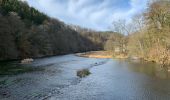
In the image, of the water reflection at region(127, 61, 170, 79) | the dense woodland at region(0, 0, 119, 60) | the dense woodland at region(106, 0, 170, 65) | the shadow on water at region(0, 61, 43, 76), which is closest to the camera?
the water reflection at region(127, 61, 170, 79)

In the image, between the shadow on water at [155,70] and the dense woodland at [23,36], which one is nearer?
the shadow on water at [155,70]

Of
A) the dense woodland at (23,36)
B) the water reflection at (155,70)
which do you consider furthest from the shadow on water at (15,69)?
the dense woodland at (23,36)

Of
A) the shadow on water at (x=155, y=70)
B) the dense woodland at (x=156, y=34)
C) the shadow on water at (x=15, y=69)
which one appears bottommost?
the shadow on water at (x=155, y=70)

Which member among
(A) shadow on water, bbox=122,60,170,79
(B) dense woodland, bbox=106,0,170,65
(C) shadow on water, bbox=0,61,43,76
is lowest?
(A) shadow on water, bbox=122,60,170,79

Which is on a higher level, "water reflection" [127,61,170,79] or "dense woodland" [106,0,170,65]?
"dense woodland" [106,0,170,65]

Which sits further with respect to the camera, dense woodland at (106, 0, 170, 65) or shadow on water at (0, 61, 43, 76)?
dense woodland at (106, 0, 170, 65)

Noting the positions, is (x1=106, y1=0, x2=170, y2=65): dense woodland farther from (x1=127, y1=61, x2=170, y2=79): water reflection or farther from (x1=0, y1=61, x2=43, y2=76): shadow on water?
(x1=0, y1=61, x2=43, y2=76): shadow on water

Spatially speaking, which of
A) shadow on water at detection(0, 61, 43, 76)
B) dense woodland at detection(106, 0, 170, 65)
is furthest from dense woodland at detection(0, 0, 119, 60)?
dense woodland at detection(106, 0, 170, 65)

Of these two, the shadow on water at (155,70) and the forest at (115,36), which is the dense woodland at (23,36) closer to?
the forest at (115,36)

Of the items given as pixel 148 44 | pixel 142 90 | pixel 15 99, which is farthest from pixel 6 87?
pixel 148 44

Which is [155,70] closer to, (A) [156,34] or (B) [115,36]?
(A) [156,34]

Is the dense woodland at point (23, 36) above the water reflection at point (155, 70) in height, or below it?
above

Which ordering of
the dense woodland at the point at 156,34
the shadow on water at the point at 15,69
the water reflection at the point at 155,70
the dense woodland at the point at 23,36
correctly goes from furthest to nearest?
the dense woodland at the point at 23,36, the dense woodland at the point at 156,34, the shadow on water at the point at 15,69, the water reflection at the point at 155,70

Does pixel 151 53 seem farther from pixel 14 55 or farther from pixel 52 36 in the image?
pixel 52 36
